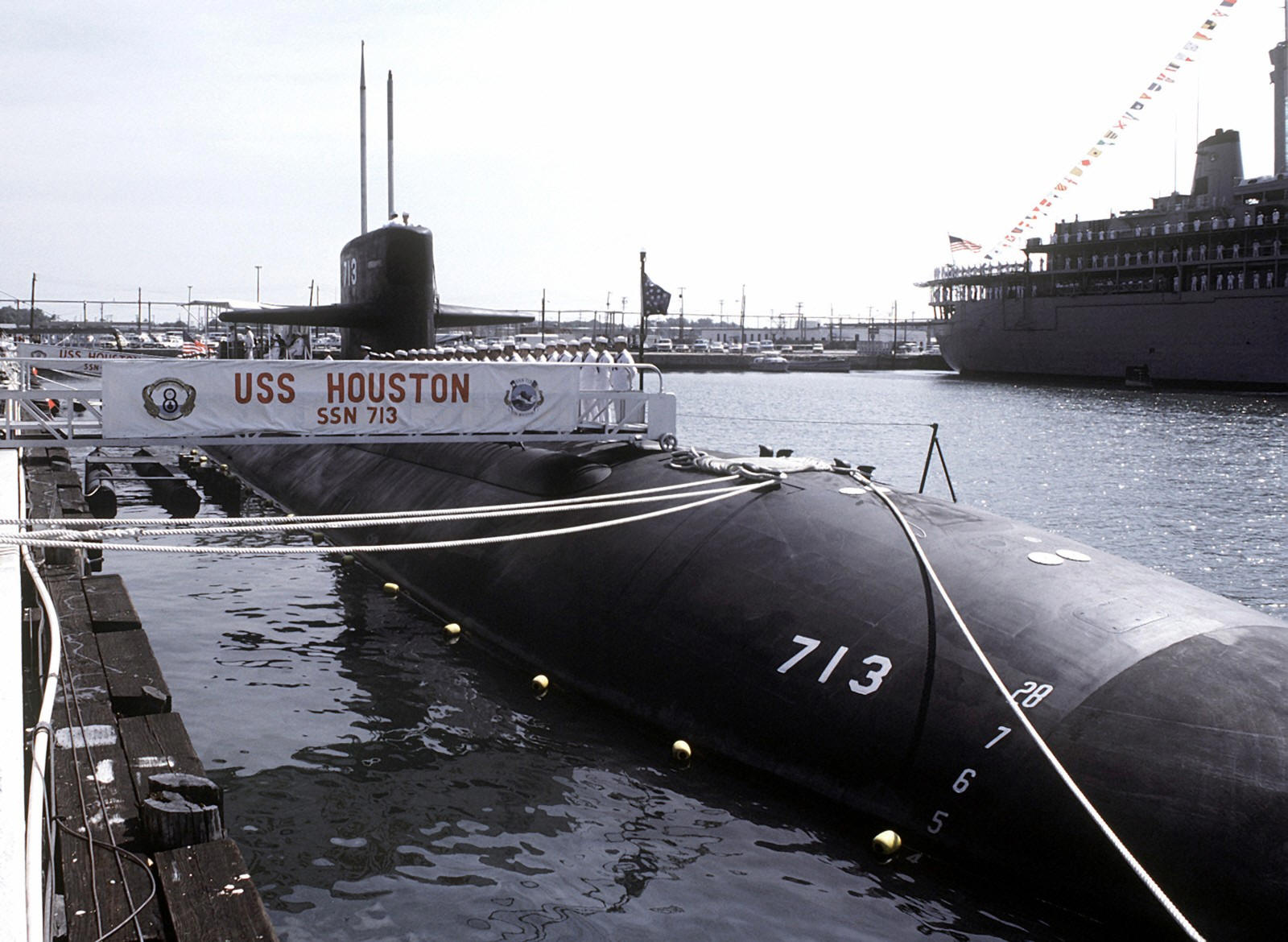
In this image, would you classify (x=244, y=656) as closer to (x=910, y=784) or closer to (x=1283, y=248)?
(x=910, y=784)

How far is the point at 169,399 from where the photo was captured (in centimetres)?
1210

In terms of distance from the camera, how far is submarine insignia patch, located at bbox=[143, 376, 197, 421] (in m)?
12.0

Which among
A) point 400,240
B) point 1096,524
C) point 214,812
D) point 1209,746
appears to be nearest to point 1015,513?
point 1096,524

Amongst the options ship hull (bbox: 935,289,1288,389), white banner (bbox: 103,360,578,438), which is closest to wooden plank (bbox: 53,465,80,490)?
white banner (bbox: 103,360,578,438)

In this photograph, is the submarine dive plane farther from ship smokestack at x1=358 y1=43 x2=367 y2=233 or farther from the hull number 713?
ship smokestack at x1=358 y1=43 x2=367 y2=233

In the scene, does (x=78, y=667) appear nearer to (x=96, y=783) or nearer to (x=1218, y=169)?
(x=96, y=783)

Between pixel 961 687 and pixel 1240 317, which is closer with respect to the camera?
pixel 961 687

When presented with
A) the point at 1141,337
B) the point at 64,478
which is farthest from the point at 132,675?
the point at 1141,337

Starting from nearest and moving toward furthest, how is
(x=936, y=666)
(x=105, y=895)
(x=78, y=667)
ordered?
1. (x=105, y=895)
2. (x=936, y=666)
3. (x=78, y=667)

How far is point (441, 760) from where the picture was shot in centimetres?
941

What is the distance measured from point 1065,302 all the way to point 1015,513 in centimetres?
5644

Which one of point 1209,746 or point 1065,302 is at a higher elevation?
point 1065,302

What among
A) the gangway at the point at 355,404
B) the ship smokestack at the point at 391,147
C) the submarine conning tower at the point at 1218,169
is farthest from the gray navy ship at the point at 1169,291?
the gangway at the point at 355,404

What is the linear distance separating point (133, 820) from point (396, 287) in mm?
13355
